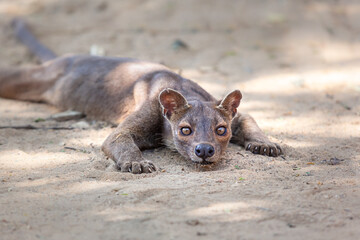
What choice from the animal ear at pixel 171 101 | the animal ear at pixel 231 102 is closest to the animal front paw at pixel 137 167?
the animal ear at pixel 171 101

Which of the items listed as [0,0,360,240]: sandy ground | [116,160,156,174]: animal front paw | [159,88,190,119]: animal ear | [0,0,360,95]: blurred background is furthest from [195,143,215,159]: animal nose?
[0,0,360,95]: blurred background

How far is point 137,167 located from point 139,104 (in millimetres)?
1344

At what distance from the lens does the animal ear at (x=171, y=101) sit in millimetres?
4656

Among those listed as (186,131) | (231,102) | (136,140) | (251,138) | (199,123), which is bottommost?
(136,140)

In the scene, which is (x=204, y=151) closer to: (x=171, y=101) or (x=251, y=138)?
(x=171, y=101)

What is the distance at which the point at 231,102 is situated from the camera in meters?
4.79

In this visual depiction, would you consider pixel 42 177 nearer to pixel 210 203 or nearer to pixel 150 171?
pixel 150 171

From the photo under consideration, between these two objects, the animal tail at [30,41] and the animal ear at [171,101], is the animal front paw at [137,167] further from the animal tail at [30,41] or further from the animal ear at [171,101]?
the animal tail at [30,41]

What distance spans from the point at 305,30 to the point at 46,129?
16.8 ft

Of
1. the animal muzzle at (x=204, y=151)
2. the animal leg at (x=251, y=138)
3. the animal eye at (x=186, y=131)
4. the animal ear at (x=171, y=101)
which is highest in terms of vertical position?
the animal ear at (x=171, y=101)

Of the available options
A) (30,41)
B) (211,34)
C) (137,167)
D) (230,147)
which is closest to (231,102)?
(230,147)

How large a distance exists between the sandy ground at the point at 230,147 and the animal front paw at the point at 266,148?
Result: 97 mm

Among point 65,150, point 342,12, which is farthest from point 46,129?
point 342,12

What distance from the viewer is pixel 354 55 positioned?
792 cm
